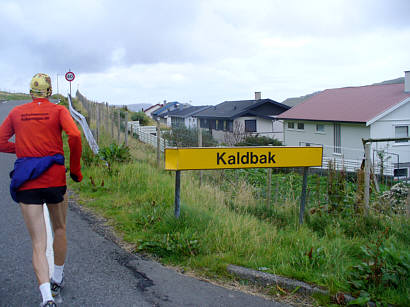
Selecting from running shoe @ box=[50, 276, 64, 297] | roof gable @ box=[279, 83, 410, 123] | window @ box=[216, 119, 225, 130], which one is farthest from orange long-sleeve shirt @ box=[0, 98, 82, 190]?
window @ box=[216, 119, 225, 130]

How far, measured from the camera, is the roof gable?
28.6 metres

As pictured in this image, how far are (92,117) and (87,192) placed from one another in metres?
14.7

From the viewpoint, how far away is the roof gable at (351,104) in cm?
2862

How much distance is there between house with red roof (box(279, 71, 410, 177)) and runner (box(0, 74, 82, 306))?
74.9 feet

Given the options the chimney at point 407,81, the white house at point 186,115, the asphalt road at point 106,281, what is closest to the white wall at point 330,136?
the chimney at point 407,81

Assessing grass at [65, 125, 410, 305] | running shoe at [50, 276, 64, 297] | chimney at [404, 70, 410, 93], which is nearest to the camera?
running shoe at [50, 276, 64, 297]

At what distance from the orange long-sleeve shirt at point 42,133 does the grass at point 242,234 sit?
182cm

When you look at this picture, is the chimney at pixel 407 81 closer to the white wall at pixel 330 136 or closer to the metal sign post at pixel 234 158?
the white wall at pixel 330 136

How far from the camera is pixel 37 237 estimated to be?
333 cm

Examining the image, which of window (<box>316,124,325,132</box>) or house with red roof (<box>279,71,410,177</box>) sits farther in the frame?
window (<box>316,124,325,132</box>)

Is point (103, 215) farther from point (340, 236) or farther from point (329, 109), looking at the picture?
point (329, 109)

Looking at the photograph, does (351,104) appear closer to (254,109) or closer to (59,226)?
(254,109)

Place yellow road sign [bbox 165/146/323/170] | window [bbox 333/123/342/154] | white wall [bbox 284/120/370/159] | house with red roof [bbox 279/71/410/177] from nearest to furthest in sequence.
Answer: yellow road sign [bbox 165/146/323/170] < house with red roof [bbox 279/71/410/177] < white wall [bbox 284/120/370/159] < window [bbox 333/123/342/154]

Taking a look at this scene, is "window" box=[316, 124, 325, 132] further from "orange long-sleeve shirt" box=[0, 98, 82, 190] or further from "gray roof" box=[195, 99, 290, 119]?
"orange long-sleeve shirt" box=[0, 98, 82, 190]
